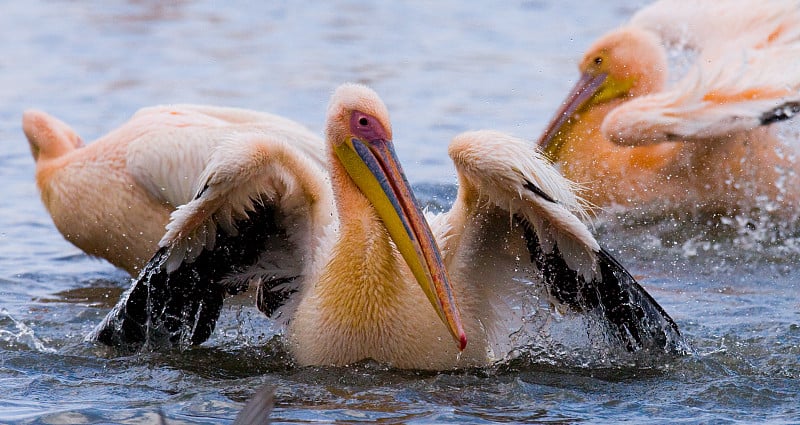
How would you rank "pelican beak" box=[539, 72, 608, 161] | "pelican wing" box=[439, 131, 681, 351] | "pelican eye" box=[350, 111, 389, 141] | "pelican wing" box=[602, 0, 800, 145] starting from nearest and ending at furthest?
"pelican wing" box=[439, 131, 681, 351] → "pelican eye" box=[350, 111, 389, 141] → "pelican wing" box=[602, 0, 800, 145] → "pelican beak" box=[539, 72, 608, 161]

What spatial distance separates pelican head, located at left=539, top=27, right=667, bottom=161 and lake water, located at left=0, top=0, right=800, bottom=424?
571 mm

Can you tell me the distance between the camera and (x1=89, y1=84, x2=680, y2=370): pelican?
13.9 ft

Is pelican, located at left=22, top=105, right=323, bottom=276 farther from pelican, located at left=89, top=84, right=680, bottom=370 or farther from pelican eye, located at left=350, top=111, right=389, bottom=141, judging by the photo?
pelican eye, located at left=350, top=111, right=389, bottom=141

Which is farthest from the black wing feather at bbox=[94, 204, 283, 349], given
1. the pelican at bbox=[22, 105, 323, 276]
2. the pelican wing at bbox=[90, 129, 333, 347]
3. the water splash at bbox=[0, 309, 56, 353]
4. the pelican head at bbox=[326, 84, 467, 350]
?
the pelican at bbox=[22, 105, 323, 276]

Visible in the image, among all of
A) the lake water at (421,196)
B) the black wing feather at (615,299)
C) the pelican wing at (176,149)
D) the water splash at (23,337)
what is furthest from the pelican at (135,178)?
the black wing feather at (615,299)

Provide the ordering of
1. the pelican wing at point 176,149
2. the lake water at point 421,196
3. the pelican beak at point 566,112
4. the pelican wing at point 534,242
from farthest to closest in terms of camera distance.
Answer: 1. the pelican beak at point 566,112
2. the pelican wing at point 176,149
3. the lake water at point 421,196
4. the pelican wing at point 534,242

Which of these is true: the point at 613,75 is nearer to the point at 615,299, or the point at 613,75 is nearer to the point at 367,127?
the point at 615,299

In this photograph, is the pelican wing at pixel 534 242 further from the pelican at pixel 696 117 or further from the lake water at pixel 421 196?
the pelican at pixel 696 117

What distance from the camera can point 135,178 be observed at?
5773mm

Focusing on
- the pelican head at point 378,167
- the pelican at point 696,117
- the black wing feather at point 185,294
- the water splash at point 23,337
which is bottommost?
the water splash at point 23,337

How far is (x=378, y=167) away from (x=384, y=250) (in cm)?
28

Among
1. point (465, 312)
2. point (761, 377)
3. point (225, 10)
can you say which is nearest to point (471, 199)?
point (465, 312)

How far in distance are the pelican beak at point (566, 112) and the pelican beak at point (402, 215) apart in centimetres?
267

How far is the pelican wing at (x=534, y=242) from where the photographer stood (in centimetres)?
414
